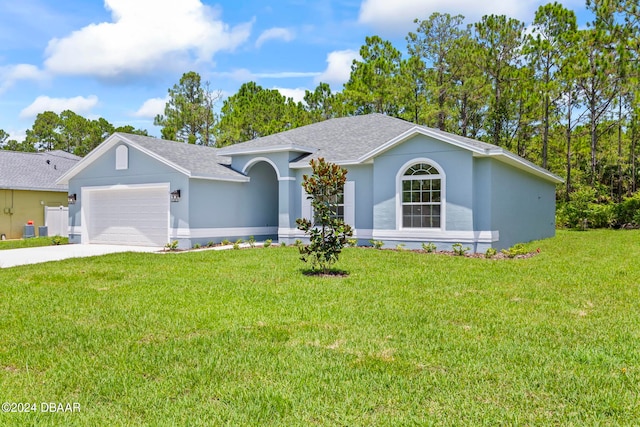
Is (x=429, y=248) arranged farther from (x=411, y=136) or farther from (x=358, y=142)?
(x=358, y=142)

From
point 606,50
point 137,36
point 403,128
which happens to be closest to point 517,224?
point 403,128

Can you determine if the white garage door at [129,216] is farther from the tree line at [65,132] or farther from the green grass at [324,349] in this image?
the tree line at [65,132]

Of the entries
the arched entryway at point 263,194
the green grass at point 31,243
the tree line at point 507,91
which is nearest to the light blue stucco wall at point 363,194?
the arched entryway at point 263,194

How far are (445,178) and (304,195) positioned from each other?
17.1 feet

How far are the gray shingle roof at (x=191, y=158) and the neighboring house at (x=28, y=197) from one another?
7256mm

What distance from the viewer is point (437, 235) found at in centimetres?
1410

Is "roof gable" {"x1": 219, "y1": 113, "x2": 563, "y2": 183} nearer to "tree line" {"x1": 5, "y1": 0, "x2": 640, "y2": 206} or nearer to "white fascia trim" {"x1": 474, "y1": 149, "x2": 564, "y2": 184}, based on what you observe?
"white fascia trim" {"x1": 474, "y1": 149, "x2": 564, "y2": 184}

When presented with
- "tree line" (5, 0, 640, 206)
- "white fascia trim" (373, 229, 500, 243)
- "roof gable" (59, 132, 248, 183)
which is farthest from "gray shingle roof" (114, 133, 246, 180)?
"tree line" (5, 0, 640, 206)

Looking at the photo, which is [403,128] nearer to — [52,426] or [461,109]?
[461,109]

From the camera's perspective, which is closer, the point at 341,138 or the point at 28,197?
the point at 341,138

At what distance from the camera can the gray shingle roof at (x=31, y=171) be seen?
80.6ft

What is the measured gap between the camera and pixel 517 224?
16.3 m

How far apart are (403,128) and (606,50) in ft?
42.1

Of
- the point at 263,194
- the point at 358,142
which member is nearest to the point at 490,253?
the point at 358,142
